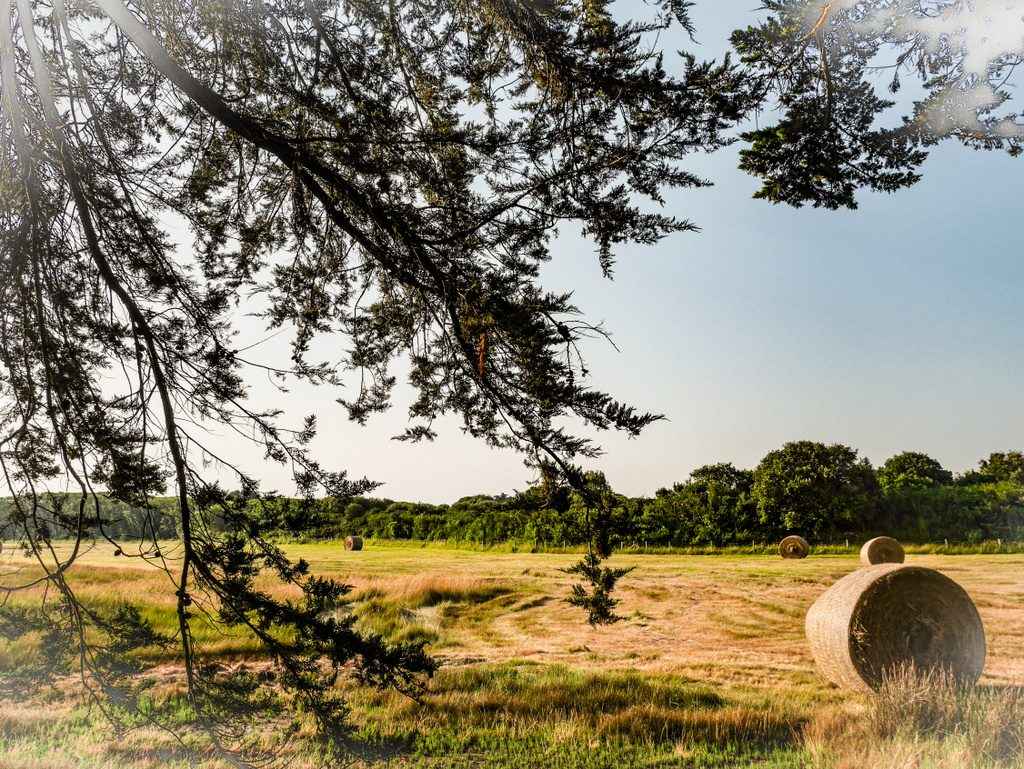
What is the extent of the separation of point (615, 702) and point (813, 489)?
2683 centimetres

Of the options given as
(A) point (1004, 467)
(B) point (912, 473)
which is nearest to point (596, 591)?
(A) point (1004, 467)

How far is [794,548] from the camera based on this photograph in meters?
22.2

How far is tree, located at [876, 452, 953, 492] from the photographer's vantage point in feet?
107

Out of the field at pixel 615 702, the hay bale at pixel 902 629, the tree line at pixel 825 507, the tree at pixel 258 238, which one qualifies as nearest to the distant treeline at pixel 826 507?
the tree line at pixel 825 507

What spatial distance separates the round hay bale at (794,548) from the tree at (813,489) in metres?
5.89

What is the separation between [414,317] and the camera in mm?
4418

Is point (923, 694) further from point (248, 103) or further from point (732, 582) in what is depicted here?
point (732, 582)

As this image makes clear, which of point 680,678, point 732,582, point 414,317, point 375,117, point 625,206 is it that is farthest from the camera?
point 732,582

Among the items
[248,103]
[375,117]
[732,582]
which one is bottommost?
[732,582]

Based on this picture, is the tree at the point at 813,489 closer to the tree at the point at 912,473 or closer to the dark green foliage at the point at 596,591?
the tree at the point at 912,473

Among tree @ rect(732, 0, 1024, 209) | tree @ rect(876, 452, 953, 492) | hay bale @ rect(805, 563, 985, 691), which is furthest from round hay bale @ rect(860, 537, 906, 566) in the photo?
tree @ rect(876, 452, 953, 492)

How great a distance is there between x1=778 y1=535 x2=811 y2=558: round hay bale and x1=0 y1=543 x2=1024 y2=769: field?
34.3 ft

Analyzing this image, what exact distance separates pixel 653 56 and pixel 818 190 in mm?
1682

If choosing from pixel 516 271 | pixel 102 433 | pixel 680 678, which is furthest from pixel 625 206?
pixel 680 678
